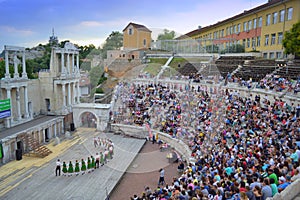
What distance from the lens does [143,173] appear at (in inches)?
698

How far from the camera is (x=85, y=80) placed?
44.1m

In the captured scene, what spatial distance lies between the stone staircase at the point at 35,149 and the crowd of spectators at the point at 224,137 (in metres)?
8.82

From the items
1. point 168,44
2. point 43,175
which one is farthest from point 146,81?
point 43,175

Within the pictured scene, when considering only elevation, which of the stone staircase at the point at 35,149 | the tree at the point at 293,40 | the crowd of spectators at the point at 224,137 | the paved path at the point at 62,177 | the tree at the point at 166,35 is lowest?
the paved path at the point at 62,177

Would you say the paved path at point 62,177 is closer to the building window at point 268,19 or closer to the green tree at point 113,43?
the building window at point 268,19

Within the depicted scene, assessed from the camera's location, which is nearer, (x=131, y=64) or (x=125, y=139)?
(x=125, y=139)

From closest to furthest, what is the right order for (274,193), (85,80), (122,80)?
1. (274,193)
2. (122,80)
3. (85,80)

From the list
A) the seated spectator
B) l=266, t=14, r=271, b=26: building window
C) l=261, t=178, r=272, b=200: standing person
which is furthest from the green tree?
l=261, t=178, r=272, b=200: standing person

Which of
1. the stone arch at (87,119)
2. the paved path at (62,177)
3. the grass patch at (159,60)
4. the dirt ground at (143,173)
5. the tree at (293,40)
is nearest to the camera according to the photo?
the paved path at (62,177)

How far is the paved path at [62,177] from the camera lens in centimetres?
1494

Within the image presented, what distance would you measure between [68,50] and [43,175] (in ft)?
55.5

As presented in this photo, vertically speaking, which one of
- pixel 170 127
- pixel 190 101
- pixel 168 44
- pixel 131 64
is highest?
pixel 168 44

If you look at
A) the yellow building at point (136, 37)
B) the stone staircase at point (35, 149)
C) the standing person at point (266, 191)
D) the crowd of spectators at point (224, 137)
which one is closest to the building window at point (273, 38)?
the crowd of spectators at point (224, 137)

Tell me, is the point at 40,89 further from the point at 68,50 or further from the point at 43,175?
the point at 43,175
